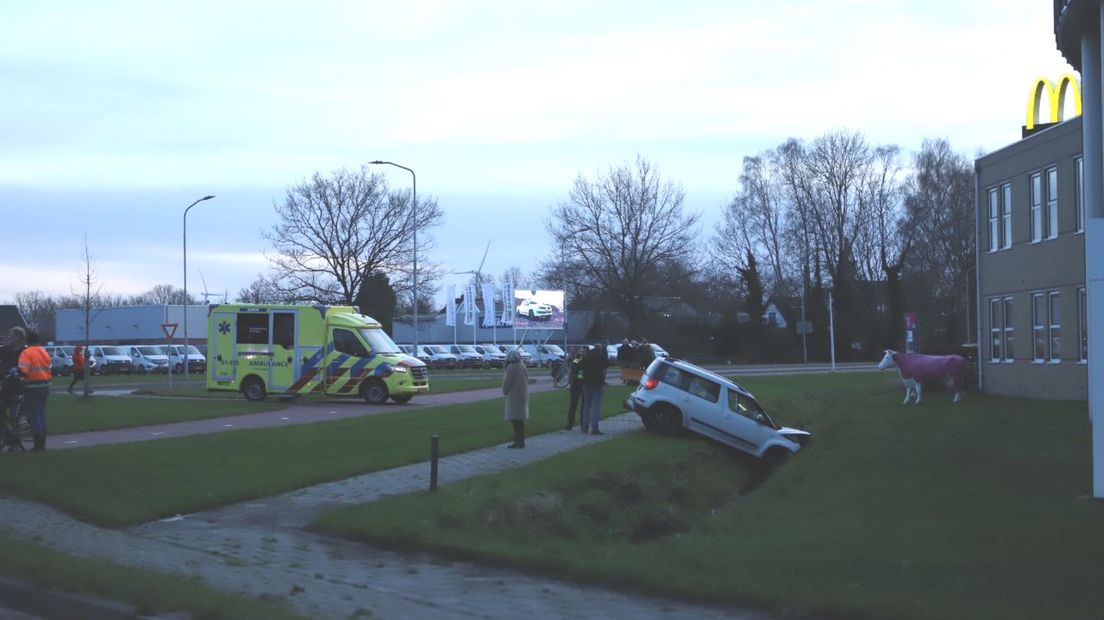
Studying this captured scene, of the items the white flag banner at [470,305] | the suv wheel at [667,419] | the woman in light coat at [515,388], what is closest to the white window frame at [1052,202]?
the suv wheel at [667,419]

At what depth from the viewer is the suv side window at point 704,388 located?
80.3 feet

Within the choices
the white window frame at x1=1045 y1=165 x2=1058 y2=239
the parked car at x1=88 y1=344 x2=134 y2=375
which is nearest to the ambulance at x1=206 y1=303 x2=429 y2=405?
the white window frame at x1=1045 y1=165 x2=1058 y2=239

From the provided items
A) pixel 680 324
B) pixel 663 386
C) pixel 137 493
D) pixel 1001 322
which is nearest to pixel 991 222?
pixel 1001 322

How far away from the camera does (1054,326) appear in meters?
32.9

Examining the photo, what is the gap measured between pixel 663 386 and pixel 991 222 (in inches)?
716

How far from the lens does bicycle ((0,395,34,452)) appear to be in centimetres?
1838

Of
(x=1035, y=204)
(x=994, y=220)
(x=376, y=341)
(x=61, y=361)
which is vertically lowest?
(x=61, y=361)

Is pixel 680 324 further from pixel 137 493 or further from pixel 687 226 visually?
pixel 137 493

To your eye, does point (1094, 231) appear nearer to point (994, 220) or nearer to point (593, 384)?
point (593, 384)

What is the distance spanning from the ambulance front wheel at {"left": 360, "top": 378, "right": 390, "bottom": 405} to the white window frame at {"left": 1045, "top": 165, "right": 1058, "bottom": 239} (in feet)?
65.0

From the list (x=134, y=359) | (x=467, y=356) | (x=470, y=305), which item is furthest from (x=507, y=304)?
(x=134, y=359)

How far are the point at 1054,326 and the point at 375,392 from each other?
64.9 ft

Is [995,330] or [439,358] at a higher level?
[995,330]

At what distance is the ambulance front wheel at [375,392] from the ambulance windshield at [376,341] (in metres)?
0.94
